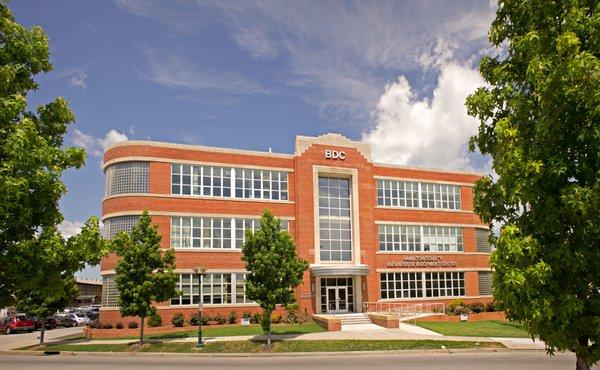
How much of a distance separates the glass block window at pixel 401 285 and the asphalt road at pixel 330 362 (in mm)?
19665

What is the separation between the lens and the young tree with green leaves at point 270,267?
1067 inches

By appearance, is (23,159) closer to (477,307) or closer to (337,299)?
(337,299)

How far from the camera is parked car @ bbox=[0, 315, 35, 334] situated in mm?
45656

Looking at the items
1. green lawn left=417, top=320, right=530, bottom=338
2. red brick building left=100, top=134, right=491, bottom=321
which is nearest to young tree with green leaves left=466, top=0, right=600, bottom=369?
green lawn left=417, top=320, right=530, bottom=338

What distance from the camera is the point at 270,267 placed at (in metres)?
27.0

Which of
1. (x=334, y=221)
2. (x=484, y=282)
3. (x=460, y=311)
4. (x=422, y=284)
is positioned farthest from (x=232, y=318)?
(x=484, y=282)

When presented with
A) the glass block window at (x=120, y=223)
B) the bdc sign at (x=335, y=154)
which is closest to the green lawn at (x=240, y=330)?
the glass block window at (x=120, y=223)

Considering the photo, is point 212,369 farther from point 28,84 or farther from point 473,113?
point 473,113

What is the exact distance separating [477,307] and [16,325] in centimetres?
4134

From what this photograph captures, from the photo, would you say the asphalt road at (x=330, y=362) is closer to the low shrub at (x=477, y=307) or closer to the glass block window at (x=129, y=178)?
the glass block window at (x=129, y=178)

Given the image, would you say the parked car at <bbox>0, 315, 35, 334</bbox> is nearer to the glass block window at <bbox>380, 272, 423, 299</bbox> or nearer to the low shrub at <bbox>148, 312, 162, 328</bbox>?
the low shrub at <bbox>148, 312, 162, 328</bbox>

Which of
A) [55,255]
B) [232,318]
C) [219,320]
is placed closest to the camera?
[55,255]

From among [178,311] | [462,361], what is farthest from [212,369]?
[178,311]

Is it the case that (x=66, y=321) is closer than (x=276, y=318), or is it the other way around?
(x=276, y=318)
